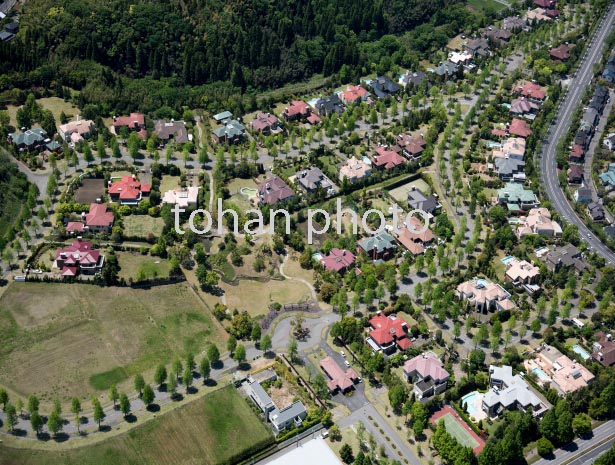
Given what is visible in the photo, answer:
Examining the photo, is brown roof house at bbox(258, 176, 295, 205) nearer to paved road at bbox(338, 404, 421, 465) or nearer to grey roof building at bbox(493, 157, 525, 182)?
grey roof building at bbox(493, 157, 525, 182)

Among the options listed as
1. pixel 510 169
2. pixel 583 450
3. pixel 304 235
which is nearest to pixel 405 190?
pixel 510 169

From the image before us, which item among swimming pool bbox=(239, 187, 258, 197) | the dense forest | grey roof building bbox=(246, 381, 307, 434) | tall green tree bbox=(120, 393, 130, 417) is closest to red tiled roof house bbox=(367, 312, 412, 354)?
grey roof building bbox=(246, 381, 307, 434)

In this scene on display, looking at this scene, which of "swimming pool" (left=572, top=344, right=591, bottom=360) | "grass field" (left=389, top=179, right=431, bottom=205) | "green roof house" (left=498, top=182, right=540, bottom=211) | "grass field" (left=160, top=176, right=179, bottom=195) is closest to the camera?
"swimming pool" (left=572, top=344, right=591, bottom=360)

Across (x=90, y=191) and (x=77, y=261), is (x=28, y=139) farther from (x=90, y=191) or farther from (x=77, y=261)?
(x=77, y=261)

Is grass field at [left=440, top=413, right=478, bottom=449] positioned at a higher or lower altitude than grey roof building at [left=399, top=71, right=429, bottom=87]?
lower

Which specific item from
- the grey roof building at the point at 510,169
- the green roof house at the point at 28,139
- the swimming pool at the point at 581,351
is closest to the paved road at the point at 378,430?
the swimming pool at the point at 581,351

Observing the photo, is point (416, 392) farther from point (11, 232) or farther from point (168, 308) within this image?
point (11, 232)
